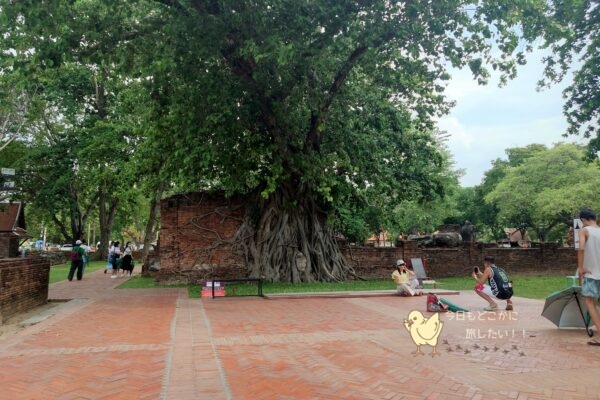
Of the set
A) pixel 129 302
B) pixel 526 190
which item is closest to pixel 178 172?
pixel 129 302

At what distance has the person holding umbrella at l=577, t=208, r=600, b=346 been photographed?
6402 millimetres

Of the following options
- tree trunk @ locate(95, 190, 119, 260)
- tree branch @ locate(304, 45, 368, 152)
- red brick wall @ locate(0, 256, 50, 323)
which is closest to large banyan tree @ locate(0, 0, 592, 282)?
tree branch @ locate(304, 45, 368, 152)

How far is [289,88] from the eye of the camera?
44.4ft

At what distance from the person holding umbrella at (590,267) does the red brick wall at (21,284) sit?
9727 mm

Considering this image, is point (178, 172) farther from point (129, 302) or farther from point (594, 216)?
point (594, 216)

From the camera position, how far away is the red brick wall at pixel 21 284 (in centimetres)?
911

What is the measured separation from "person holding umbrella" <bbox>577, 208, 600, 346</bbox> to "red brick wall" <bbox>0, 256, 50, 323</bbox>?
973 centimetres

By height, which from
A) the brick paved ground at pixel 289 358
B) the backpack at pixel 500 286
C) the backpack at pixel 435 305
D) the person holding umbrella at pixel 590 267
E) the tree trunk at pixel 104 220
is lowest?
the brick paved ground at pixel 289 358

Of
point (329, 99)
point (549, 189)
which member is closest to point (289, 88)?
point (329, 99)

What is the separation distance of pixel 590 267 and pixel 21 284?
10.5m

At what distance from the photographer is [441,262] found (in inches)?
859

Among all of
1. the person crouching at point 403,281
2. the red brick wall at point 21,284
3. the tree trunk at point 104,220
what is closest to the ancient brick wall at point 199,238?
the red brick wall at point 21,284

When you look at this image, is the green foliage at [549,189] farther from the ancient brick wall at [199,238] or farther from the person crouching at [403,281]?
the ancient brick wall at [199,238]

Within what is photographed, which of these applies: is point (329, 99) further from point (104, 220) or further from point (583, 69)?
point (104, 220)
